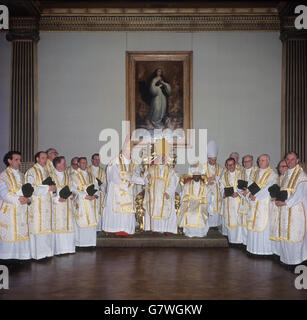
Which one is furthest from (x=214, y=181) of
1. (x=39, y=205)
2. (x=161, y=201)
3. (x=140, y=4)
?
(x=140, y=4)

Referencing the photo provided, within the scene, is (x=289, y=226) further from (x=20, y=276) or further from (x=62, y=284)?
(x=20, y=276)

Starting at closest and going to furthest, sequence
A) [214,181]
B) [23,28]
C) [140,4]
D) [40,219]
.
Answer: [40,219]
[214,181]
[140,4]
[23,28]

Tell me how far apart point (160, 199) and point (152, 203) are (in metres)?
0.22

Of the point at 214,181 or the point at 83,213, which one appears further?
the point at 214,181

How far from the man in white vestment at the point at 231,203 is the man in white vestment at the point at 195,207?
394 mm

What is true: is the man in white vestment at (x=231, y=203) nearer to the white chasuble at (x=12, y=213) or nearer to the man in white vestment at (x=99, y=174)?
the man in white vestment at (x=99, y=174)

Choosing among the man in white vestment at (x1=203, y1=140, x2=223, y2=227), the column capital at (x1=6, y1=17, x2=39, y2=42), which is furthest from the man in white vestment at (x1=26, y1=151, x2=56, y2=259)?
the column capital at (x1=6, y1=17, x2=39, y2=42)

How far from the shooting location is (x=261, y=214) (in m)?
7.06

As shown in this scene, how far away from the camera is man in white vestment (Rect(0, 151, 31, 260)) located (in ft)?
20.8

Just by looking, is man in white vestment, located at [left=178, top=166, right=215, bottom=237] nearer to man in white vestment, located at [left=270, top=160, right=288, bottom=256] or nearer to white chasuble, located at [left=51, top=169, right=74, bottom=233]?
man in white vestment, located at [left=270, top=160, right=288, bottom=256]

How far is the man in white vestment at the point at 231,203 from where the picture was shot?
7.99 m

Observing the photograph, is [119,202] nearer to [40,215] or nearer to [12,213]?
[40,215]

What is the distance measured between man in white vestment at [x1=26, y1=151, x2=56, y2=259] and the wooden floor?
25 centimetres

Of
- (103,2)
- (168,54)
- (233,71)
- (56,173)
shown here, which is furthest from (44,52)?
(233,71)
